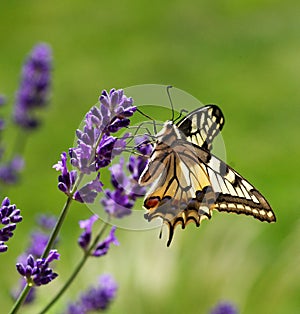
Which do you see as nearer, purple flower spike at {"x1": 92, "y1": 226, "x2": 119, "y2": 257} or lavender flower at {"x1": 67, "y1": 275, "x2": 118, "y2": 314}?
purple flower spike at {"x1": 92, "y1": 226, "x2": 119, "y2": 257}

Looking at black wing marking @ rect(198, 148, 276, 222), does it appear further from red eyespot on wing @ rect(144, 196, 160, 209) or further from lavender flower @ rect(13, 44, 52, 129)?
lavender flower @ rect(13, 44, 52, 129)

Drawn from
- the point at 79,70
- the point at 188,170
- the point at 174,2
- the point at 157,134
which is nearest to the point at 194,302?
the point at 188,170

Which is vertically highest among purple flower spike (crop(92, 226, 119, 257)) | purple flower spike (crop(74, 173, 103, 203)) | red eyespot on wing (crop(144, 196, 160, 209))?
red eyespot on wing (crop(144, 196, 160, 209))

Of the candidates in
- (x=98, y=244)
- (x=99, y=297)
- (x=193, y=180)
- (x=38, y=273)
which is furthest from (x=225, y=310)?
(x=38, y=273)

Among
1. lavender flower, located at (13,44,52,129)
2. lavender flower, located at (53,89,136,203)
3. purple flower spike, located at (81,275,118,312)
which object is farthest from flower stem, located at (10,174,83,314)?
lavender flower, located at (13,44,52,129)

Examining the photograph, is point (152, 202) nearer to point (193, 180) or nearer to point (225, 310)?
point (193, 180)

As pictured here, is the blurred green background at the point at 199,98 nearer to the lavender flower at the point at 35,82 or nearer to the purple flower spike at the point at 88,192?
the lavender flower at the point at 35,82
